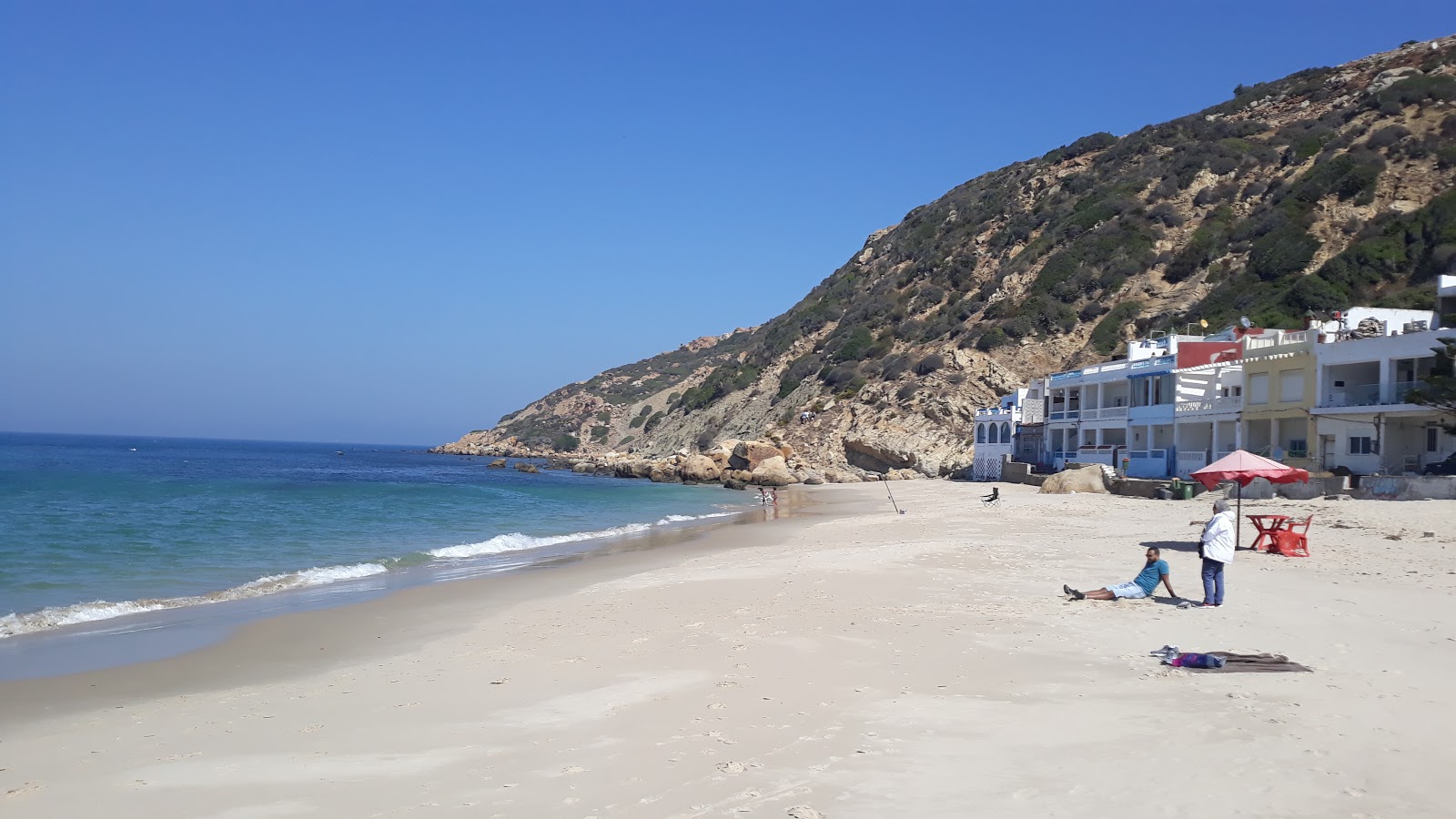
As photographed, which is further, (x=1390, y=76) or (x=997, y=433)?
(x=1390, y=76)

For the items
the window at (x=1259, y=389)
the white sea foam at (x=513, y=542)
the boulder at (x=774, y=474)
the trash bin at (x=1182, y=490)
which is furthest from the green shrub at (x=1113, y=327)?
the white sea foam at (x=513, y=542)

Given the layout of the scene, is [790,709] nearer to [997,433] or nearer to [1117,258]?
[997,433]

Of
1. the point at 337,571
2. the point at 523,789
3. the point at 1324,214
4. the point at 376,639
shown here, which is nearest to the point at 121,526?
the point at 337,571

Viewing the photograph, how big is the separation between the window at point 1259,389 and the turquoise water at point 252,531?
18591 mm

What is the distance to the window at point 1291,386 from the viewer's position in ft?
100

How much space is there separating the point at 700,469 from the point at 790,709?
5342cm

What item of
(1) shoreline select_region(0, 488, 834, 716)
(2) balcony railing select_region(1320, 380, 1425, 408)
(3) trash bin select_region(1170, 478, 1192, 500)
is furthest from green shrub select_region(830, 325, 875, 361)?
(1) shoreline select_region(0, 488, 834, 716)

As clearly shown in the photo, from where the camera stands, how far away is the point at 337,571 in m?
18.4

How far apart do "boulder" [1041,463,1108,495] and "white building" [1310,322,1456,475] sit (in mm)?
6439

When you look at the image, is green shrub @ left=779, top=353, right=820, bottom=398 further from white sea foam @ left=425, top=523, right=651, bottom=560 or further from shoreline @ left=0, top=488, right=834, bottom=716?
shoreline @ left=0, top=488, right=834, bottom=716

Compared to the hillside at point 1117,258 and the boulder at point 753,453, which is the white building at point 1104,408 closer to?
the hillside at point 1117,258

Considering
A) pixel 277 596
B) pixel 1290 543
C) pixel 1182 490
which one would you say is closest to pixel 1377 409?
pixel 1182 490

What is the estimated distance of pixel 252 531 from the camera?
2686cm

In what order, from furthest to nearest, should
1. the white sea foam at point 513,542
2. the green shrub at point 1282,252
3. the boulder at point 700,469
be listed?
the boulder at point 700,469 < the green shrub at point 1282,252 < the white sea foam at point 513,542
